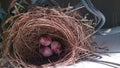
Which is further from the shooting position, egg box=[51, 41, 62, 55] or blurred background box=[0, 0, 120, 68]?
blurred background box=[0, 0, 120, 68]

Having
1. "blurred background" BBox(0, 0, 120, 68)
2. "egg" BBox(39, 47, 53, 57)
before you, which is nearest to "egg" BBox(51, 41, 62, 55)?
"egg" BBox(39, 47, 53, 57)

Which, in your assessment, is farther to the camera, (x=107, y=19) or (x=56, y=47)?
(x=107, y=19)

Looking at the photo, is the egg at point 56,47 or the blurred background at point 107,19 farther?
the blurred background at point 107,19

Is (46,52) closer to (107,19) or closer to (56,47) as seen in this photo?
(56,47)

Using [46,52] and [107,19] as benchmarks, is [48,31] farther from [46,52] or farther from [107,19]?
[107,19]

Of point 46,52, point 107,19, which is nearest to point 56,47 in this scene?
point 46,52

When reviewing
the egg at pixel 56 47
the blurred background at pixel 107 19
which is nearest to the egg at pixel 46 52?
the egg at pixel 56 47

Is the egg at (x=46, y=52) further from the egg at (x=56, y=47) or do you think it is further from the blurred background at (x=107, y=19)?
the blurred background at (x=107, y=19)

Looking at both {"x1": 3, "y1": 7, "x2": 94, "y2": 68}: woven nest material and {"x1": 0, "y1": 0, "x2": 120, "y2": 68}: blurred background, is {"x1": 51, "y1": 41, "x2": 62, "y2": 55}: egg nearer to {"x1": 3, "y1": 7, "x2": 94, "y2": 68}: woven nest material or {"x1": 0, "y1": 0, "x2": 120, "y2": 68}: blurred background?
{"x1": 3, "y1": 7, "x2": 94, "y2": 68}: woven nest material
